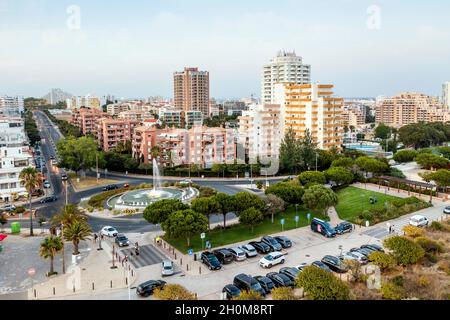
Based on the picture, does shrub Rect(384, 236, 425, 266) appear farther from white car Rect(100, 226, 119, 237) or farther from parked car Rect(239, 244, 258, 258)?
white car Rect(100, 226, 119, 237)

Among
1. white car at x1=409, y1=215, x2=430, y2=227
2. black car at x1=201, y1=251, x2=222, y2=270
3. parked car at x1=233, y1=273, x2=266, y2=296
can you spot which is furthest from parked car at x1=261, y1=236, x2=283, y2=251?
white car at x1=409, y1=215, x2=430, y2=227

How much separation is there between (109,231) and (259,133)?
124 ft

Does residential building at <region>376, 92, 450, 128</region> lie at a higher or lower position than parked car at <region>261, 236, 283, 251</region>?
higher

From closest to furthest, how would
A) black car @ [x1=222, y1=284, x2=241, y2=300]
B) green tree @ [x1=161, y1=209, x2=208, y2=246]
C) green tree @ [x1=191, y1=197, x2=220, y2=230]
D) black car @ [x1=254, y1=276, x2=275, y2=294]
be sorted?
black car @ [x1=222, y1=284, x2=241, y2=300]
black car @ [x1=254, y1=276, x2=275, y2=294]
green tree @ [x1=161, y1=209, x2=208, y2=246]
green tree @ [x1=191, y1=197, x2=220, y2=230]

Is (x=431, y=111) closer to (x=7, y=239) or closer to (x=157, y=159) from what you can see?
(x=157, y=159)

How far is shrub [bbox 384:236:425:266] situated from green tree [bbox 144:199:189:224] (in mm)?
13437

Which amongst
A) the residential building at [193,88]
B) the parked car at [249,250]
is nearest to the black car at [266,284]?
the parked car at [249,250]

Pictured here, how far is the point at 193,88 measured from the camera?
134 meters

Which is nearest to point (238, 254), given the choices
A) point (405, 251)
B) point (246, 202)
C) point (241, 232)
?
point (241, 232)

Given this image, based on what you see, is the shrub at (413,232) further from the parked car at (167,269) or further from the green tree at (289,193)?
the parked car at (167,269)

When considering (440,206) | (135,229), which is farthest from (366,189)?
(135,229)

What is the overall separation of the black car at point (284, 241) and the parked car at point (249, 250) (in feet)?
7.04

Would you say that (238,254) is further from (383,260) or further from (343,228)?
(343,228)

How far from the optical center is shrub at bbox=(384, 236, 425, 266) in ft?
69.2
